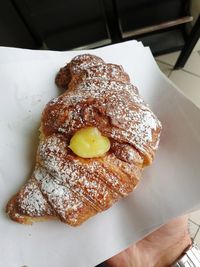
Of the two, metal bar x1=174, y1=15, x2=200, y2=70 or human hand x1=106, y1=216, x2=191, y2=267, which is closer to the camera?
human hand x1=106, y1=216, x2=191, y2=267

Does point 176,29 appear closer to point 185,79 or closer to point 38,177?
point 185,79

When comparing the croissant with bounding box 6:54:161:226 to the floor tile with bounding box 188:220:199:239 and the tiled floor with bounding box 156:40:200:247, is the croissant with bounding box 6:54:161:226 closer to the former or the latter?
the floor tile with bounding box 188:220:199:239

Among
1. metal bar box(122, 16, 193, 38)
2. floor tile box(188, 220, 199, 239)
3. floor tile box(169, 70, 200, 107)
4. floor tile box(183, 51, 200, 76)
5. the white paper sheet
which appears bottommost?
floor tile box(188, 220, 199, 239)

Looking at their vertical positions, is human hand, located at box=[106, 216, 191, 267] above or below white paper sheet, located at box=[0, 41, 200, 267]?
below

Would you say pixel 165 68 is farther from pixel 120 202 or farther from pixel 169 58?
pixel 120 202

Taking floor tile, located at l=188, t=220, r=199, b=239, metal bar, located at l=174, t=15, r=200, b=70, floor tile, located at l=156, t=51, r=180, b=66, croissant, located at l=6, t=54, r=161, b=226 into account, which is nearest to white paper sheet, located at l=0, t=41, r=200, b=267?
croissant, located at l=6, t=54, r=161, b=226

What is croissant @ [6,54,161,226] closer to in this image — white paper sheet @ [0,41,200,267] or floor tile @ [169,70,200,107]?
white paper sheet @ [0,41,200,267]

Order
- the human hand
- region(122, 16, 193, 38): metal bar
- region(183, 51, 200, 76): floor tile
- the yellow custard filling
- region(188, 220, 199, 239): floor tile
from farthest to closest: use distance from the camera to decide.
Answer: region(183, 51, 200, 76): floor tile, region(122, 16, 193, 38): metal bar, region(188, 220, 199, 239): floor tile, the human hand, the yellow custard filling

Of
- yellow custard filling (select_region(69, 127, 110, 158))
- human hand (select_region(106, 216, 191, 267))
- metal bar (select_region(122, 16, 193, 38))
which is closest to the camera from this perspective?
yellow custard filling (select_region(69, 127, 110, 158))
